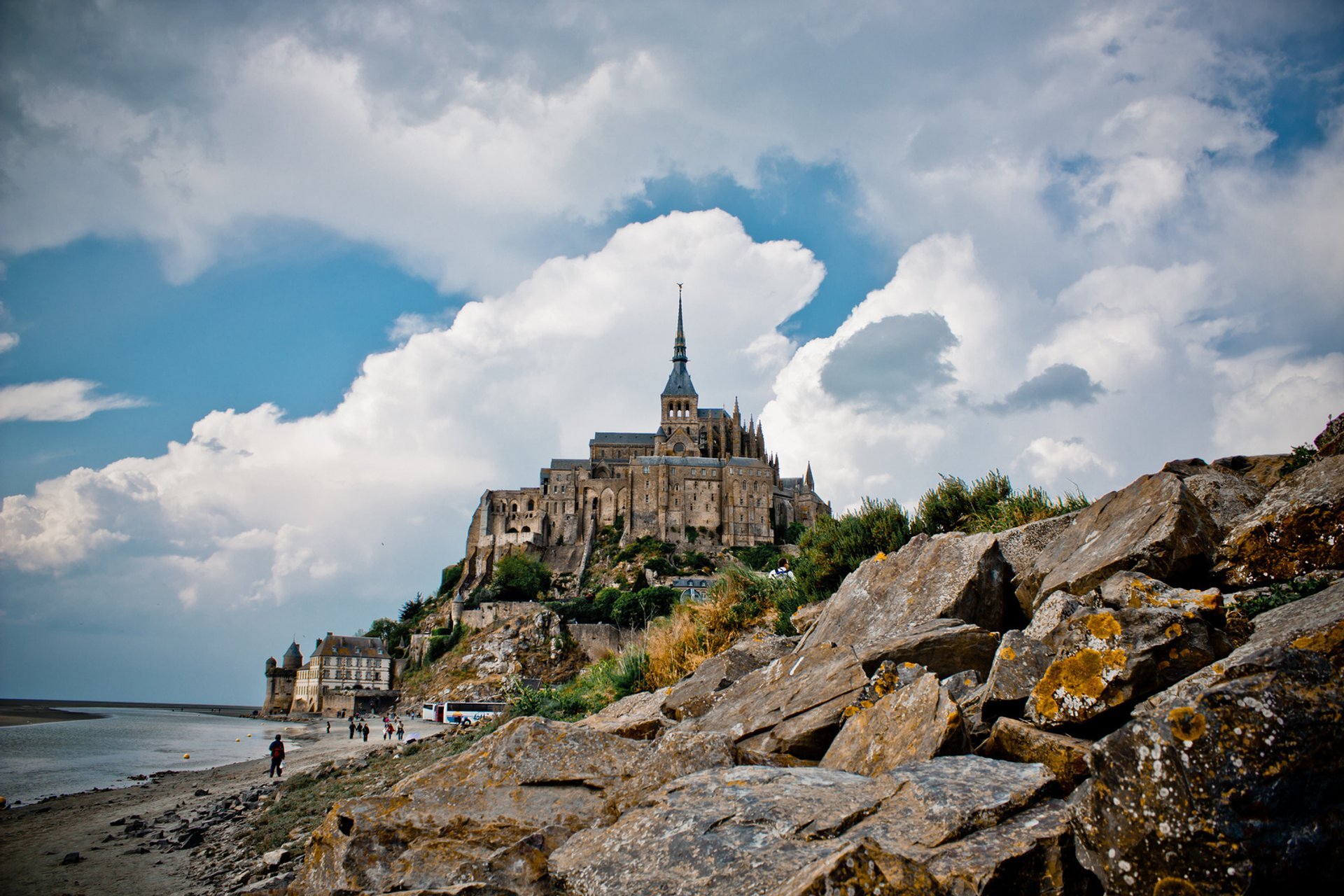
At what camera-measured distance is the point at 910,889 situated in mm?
3652

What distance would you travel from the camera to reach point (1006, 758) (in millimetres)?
4961

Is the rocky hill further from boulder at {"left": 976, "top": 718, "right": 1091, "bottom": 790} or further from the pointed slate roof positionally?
the pointed slate roof

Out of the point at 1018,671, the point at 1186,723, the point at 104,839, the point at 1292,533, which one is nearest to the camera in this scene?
the point at 1186,723

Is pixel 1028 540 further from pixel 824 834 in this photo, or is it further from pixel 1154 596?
pixel 824 834

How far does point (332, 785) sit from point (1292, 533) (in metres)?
23.3

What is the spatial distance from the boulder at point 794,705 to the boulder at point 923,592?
0.77 m

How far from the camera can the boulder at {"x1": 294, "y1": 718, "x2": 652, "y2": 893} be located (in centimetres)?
561

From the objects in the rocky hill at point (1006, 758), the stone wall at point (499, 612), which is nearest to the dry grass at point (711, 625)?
the rocky hill at point (1006, 758)

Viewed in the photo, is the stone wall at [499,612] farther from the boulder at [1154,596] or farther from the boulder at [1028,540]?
the boulder at [1154,596]

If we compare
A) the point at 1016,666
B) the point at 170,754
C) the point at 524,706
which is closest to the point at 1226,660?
the point at 1016,666

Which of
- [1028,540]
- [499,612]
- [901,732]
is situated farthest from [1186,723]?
[499,612]

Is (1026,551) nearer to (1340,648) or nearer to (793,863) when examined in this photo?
(1340,648)

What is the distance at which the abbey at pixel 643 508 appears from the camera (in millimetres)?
105875

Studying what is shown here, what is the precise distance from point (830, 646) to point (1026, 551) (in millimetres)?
2997
